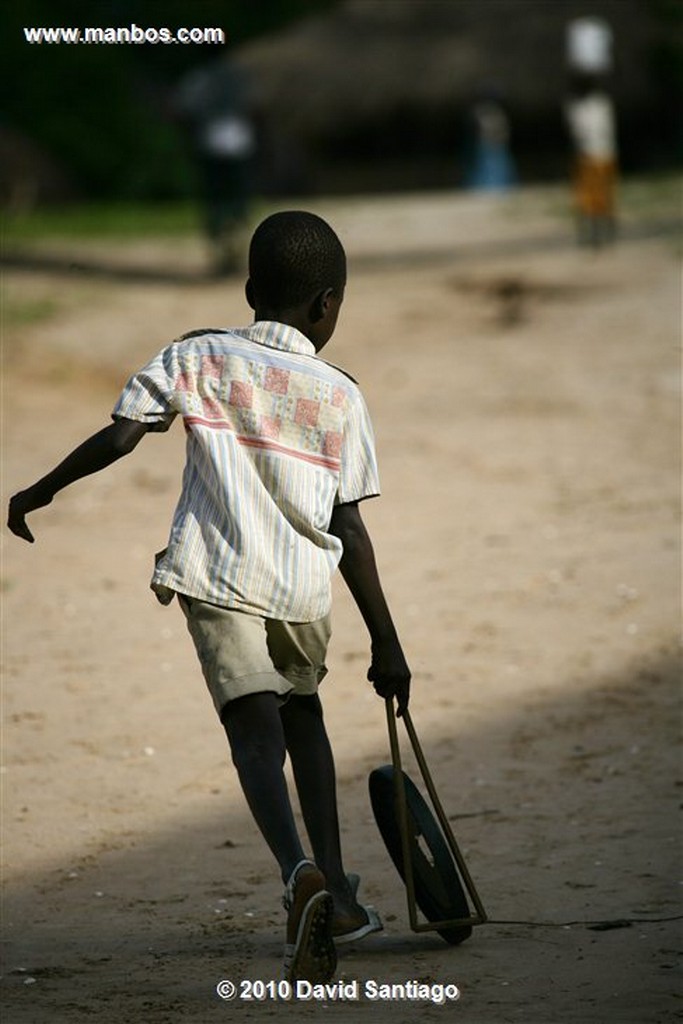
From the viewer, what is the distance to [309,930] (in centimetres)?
301

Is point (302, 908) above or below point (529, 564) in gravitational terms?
below

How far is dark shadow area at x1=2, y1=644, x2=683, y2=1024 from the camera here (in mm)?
3211

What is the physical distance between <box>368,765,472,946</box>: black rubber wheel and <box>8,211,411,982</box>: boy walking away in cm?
41

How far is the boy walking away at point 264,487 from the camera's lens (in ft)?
10.5

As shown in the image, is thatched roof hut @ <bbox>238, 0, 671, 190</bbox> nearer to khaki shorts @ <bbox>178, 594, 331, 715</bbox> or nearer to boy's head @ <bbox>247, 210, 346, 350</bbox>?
boy's head @ <bbox>247, 210, 346, 350</bbox>

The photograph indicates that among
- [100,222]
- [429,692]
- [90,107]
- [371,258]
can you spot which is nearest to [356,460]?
[429,692]

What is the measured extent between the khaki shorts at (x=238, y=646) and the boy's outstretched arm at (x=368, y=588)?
0.13 meters

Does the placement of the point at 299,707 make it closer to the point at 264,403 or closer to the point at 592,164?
the point at 264,403

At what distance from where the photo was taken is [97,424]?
32.3 feet

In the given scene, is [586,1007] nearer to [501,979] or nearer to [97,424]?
[501,979]

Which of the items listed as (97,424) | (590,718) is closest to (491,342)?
(97,424)

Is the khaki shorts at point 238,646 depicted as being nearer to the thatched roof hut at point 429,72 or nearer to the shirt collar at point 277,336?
the shirt collar at point 277,336

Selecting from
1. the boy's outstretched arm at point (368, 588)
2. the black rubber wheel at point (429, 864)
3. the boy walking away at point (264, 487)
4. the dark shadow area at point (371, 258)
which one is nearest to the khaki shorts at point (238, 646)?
the boy walking away at point (264, 487)

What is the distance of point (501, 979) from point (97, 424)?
272 inches
